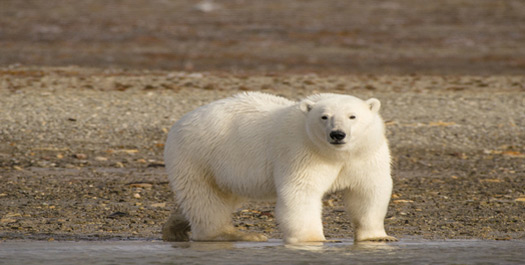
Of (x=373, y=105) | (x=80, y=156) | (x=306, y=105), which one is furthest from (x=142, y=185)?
(x=373, y=105)

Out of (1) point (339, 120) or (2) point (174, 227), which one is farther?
(2) point (174, 227)

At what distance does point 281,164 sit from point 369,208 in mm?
612

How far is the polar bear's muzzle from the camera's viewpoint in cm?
577

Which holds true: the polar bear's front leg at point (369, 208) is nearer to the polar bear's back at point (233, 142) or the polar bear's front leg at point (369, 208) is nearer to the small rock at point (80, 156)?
the polar bear's back at point (233, 142)

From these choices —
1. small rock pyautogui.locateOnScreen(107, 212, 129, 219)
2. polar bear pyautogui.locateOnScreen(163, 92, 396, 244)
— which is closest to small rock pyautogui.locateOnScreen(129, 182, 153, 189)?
small rock pyautogui.locateOnScreen(107, 212, 129, 219)

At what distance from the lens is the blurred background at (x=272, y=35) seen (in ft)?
63.6

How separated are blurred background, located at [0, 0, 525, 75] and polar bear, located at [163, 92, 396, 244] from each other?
35.3 ft

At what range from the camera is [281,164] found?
6.13 m

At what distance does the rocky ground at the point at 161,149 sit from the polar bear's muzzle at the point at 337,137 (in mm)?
1225

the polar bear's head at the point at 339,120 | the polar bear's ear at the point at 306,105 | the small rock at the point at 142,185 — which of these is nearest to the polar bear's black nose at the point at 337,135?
the polar bear's head at the point at 339,120

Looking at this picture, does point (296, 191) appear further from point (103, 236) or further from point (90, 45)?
point (90, 45)

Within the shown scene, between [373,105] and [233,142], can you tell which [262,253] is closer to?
[233,142]

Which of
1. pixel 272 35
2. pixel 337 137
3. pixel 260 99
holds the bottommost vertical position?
pixel 337 137

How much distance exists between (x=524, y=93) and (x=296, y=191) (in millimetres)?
8796
